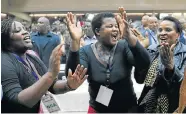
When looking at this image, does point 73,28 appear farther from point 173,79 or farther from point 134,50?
point 173,79

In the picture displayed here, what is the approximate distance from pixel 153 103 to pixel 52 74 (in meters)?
0.73

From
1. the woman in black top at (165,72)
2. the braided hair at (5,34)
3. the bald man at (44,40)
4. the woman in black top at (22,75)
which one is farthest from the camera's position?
the bald man at (44,40)

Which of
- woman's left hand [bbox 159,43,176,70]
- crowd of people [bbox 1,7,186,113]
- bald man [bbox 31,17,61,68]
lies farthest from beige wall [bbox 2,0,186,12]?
bald man [bbox 31,17,61,68]

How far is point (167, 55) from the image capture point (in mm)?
1658

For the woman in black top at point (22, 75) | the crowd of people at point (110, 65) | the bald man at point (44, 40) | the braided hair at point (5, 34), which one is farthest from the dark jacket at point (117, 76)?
the bald man at point (44, 40)

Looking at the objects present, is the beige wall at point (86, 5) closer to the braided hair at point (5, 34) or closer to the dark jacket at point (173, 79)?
the dark jacket at point (173, 79)

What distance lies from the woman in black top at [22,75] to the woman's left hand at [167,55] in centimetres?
47

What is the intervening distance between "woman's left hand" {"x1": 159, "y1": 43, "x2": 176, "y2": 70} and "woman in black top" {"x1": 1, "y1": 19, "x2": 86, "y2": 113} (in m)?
0.47

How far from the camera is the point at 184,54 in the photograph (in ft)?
5.84

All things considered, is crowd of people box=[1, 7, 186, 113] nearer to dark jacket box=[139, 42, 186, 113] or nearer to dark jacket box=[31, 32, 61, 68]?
dark jacket box=[139, 42, 186, 113]

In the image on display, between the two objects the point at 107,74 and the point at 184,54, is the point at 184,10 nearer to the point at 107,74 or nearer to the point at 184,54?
the point at 184,54

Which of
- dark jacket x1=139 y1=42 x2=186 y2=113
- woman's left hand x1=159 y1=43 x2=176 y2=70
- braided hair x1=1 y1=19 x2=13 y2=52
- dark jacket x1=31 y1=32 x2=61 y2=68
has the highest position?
braided hair x1=1 y1=19 x2=13 y2=52

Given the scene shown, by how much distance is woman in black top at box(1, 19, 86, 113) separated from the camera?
1384mm

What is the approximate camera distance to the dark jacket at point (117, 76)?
1.84 m
